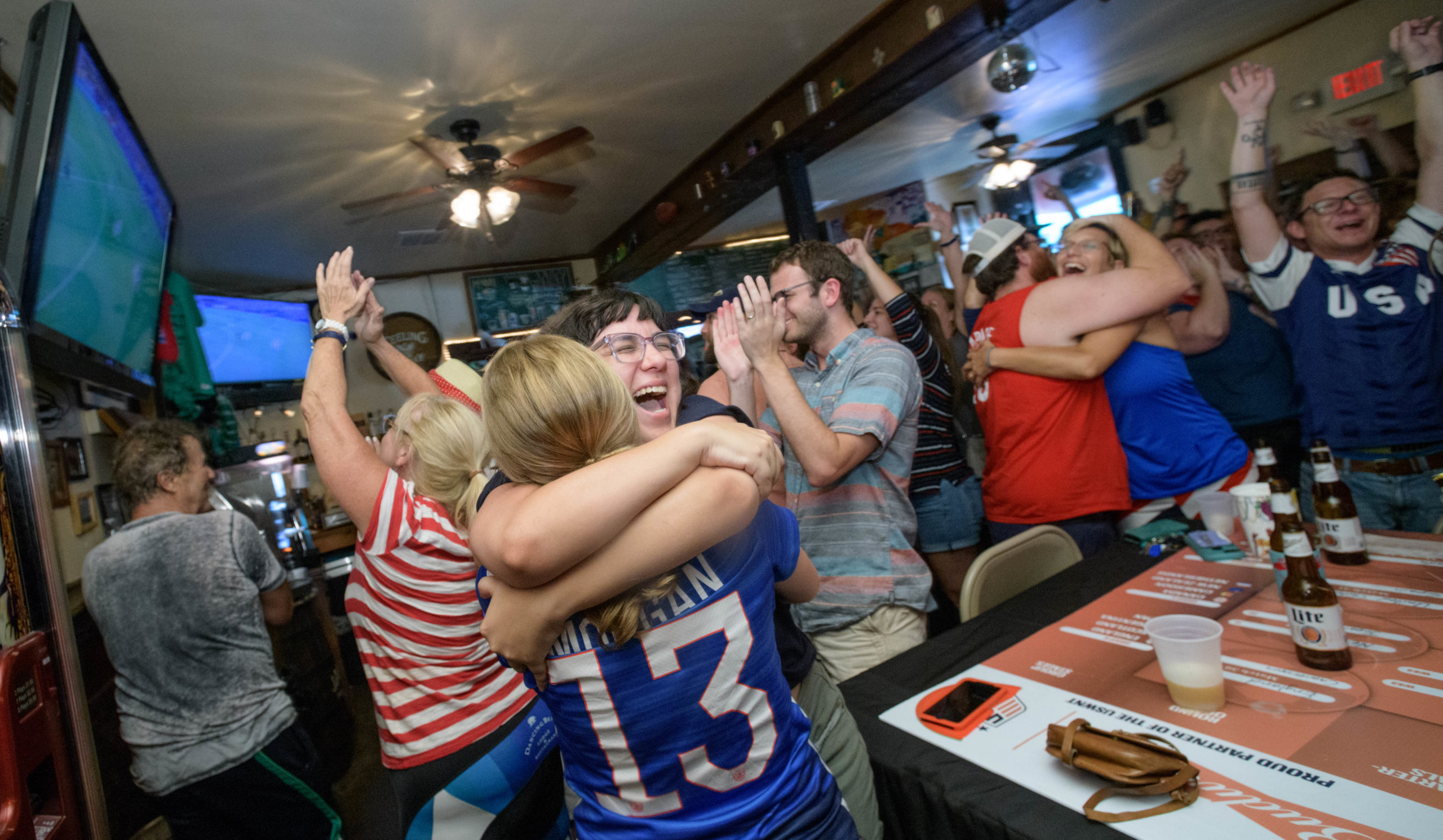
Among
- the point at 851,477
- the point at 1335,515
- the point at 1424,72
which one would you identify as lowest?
the point at 1335,515

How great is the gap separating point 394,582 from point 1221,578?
6.32 feet

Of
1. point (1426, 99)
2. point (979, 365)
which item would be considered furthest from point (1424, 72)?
point (979, 365)

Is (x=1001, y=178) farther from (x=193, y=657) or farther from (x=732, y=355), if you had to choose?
(x=193, y=657)

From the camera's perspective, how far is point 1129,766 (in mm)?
901

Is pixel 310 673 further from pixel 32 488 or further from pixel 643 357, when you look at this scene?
pixel 643 357

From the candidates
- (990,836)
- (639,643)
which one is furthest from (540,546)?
(990,836)

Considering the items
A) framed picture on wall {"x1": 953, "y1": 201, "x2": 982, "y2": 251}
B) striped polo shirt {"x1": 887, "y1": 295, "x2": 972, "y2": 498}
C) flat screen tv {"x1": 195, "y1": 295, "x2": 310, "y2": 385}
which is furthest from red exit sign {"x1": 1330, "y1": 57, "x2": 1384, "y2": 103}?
flat screen tv {"x1": 195, "y1": 295, "x2": 310, "y2": 385}

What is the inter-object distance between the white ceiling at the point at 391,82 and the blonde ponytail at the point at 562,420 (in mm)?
2547

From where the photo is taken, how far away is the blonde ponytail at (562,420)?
32.0 inches

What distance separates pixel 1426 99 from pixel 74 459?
16.8ft

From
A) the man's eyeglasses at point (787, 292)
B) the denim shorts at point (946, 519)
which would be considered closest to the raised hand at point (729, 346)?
the man's eyeglasses at point (787, 292)

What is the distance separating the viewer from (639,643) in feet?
2.70

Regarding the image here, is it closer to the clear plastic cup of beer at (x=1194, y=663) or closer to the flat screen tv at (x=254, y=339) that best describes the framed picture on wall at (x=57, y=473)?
the flat screen tv at (x=254, y=339)

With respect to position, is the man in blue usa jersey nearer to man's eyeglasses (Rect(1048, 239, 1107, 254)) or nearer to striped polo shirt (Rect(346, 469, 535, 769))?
man's eyeglasses (Rect(1048, 239, 1107, 254))
